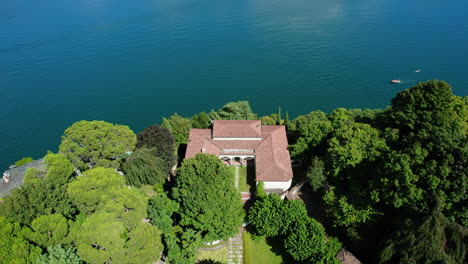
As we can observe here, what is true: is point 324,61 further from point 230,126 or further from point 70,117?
point 70,117

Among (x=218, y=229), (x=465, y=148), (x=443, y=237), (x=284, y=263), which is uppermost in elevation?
(x=465, y=148)

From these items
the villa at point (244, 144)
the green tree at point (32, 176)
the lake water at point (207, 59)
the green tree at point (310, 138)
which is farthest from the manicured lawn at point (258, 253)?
the lake water at point (207, 59)

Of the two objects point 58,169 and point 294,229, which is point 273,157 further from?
point 58,169

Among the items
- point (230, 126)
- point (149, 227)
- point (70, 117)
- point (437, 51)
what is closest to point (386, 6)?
point (437, 51)

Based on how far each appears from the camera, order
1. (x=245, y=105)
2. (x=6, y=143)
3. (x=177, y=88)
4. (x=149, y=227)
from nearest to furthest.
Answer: (x=149, y=227)
(x=245, y=105)
(x=6, y=143)
(x=177, y=88)

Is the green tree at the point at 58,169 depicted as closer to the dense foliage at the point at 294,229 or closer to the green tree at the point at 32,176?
the green tree at the point at 32,176
